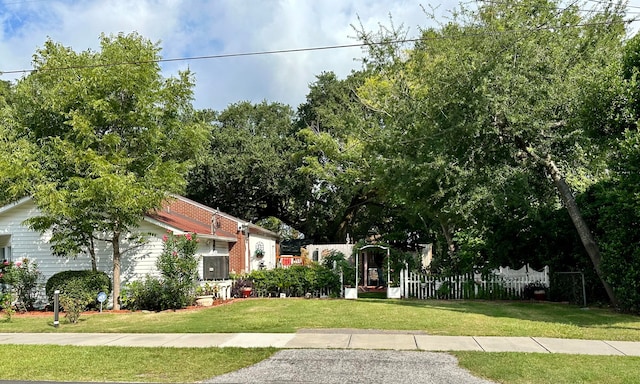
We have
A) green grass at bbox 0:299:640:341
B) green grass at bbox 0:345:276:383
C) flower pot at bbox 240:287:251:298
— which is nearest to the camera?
green grass at bbox 0:345:276:383

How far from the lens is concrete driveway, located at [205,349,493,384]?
7.03 meters

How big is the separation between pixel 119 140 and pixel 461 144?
10.9 m

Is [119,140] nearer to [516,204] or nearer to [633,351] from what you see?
[516,204]

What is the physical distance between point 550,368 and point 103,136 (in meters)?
14.5

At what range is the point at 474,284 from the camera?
18.2 m

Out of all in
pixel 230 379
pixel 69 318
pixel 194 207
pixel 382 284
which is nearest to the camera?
pixel 230 379

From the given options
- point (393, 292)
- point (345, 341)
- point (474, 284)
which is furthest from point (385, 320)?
point (474, 284)

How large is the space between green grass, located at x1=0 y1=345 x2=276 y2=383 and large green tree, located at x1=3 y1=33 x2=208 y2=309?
6.64 m

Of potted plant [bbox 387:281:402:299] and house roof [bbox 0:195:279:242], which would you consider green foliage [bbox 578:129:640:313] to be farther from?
house roof [bbox 0:195:279:242]

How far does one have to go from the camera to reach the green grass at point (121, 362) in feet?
24.2

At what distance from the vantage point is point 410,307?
1516 centimetres

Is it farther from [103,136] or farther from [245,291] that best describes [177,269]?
[103,136]

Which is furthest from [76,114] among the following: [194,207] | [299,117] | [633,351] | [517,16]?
[299,117]

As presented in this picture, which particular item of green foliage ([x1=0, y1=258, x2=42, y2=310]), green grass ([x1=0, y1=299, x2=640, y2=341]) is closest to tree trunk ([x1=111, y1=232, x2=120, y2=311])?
green grass ([x1=0, y1=299, x2=640, y2=341])
